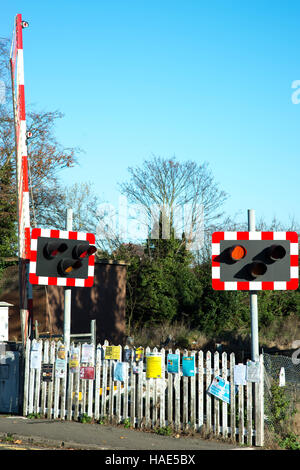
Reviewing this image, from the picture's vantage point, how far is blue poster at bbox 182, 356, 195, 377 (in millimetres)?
10438

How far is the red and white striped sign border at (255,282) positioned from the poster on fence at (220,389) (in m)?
1.54

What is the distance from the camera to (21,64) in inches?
583

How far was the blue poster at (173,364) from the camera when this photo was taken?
10.5 m

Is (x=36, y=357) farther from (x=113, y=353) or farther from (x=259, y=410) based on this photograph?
(x=259, y=410)

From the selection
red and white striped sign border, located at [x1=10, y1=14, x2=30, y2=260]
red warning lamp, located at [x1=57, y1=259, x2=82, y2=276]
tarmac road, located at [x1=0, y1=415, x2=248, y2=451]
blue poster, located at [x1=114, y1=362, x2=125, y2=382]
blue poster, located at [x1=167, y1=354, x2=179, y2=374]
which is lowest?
tarmac road, located at [x1=0, y1=415, x2=248, y2=451]

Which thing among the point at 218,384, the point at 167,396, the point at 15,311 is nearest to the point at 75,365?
the point at 167,396

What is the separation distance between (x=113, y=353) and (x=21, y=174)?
5411 millimetres

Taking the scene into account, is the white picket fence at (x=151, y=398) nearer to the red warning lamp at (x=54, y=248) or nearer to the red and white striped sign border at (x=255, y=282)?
the red and white striped sign border at (x=255, y=282)

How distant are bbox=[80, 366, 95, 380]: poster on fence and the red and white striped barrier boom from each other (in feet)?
9.10

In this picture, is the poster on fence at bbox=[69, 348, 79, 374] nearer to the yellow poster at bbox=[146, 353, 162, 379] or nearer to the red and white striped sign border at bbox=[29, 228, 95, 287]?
the red and white striped sign border at bbox=[29, 228, 95, 287]

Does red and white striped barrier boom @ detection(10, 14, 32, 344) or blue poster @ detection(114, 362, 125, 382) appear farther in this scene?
red and white striped barrier boom @ detection(10, 14, 32, 344)

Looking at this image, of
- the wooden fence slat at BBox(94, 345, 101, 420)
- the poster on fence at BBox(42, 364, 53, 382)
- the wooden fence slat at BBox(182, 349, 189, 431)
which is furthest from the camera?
the poster on fence at BBox(42, 364, 53, 382)

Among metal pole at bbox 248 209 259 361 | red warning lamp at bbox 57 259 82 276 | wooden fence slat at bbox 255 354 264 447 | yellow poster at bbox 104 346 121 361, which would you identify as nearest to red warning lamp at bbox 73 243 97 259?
red warning lamp at bbox 57 259 82 276

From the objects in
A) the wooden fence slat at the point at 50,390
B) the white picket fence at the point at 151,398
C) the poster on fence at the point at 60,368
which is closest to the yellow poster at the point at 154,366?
the white picket fence at the point at 151,398
